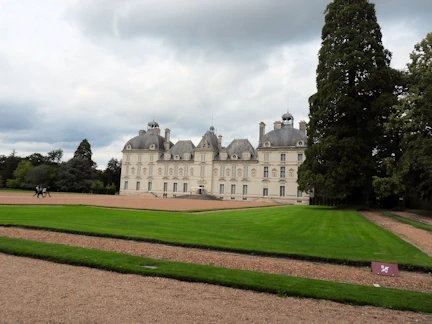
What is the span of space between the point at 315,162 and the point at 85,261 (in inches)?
933

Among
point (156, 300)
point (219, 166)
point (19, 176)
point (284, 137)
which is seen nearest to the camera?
point (156, 300)

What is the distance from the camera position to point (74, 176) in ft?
192

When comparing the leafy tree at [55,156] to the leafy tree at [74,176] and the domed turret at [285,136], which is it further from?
the domed turret at [285,136]

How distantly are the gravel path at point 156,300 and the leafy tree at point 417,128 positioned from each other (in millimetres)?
15088

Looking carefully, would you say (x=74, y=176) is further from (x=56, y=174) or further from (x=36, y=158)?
(x=36, y=158)

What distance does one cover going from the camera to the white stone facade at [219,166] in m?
51.1

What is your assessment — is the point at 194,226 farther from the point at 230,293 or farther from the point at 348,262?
the point at 230,293

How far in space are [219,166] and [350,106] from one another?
101ft

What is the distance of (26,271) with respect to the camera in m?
6.39

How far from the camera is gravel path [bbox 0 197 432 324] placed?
4340mm

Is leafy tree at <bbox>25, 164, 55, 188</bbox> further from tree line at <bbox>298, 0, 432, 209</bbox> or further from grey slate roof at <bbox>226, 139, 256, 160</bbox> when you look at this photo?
tree line at <bbox>298, 0, 432, 209</bbox>

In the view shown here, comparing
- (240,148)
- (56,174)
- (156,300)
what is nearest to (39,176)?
(56,174)

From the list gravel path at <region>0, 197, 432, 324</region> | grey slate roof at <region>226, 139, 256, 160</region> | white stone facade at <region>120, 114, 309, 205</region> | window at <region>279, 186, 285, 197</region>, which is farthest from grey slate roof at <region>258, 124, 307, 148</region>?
gravel path at <region>0, 197, 432, 324</region>

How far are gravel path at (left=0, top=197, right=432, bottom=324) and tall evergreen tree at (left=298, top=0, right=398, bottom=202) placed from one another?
66.2ft
